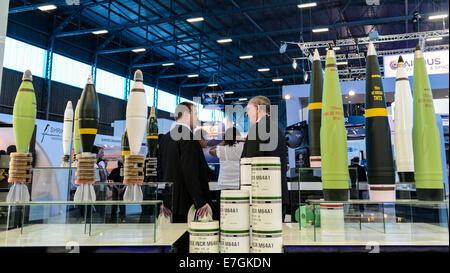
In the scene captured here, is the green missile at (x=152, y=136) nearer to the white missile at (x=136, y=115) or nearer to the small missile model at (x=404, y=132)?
the white missile at (x=136, y=115)

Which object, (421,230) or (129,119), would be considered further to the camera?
(129,119)

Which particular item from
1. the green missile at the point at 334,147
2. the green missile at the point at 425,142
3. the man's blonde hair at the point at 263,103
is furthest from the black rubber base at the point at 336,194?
the man's blonde hair at the point at 263,103

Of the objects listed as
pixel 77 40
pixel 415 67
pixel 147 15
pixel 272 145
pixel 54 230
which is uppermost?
pixel 147 15

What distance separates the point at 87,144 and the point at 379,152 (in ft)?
2.82

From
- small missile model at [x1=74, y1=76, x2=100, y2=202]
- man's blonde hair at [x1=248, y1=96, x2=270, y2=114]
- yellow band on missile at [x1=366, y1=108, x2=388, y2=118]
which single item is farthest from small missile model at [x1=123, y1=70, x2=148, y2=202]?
man's blonde hair at [x1=248, y1=96, x2=270, y2=114]

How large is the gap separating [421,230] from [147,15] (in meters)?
10.0

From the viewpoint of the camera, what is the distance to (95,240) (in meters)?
0.82

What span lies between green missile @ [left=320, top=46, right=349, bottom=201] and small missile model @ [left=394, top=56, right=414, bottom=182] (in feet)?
0.65

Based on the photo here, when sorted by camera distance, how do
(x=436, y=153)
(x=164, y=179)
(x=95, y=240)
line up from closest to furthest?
(x=436, y=153) → (x=95, y=240) → (x=164, y=179)

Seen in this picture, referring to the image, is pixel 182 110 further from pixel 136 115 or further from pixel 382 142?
pixel 382 142

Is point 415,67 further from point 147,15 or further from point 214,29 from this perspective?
point 214,29

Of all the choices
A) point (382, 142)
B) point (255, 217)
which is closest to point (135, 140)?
point (255, 217)

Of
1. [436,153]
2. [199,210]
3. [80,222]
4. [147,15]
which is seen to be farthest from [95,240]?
[147,15]
